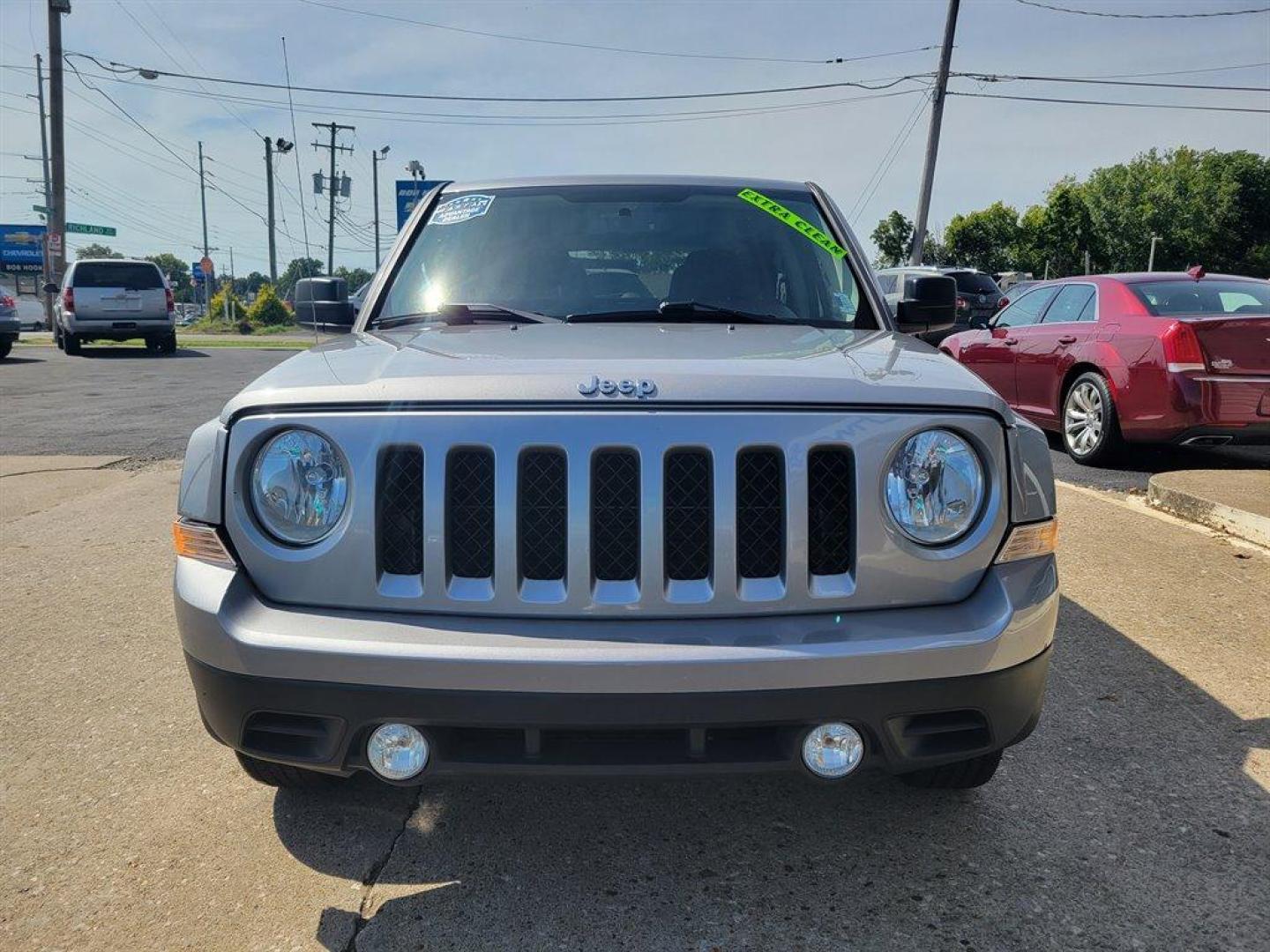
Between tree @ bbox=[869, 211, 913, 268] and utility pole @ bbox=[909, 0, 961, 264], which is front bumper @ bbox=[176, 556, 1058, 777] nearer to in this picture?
utility pole @ bbox=[909, 0, 961, 264]

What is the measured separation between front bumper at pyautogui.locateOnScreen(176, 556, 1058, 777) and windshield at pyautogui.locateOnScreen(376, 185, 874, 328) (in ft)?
4.38

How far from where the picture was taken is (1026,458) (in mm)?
2211

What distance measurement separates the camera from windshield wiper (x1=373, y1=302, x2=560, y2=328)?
303 centimetres

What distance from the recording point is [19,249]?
259 feet

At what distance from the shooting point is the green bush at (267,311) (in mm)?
42500

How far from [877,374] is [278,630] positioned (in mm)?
1340

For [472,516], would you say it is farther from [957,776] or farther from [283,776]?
[957,776]

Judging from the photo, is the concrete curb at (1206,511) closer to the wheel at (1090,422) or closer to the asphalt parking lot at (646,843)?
the wheel at (1090,422)

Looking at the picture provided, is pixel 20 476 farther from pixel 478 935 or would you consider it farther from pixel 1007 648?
pixel 1007 648

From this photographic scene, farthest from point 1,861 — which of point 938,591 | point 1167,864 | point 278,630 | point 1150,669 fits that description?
point 1150,669

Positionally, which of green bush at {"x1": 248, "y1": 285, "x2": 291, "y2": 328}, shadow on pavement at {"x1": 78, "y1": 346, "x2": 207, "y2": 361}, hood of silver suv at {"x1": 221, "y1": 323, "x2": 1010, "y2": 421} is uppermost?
green bush at {"x1": 248, "y1": 285, "x2": 291, "y2": 328}

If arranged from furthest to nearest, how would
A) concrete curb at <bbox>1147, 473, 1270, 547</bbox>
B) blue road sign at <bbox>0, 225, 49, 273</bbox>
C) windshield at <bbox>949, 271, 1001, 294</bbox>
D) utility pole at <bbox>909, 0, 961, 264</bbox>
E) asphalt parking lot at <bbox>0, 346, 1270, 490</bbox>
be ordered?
blue road sign at <bbox>0, 225, 49, 273</bbox> → utility pole at <bbox>909, 0, 961, 264</bbox> → windshield at <bbox>949, 271, 1001, 294</bbox> → asphalt parking lot at <bbox>0, 346, 1270, 490</bbox> → concrete curb at <bbox>1147, 473, 1270, 547</bbox>

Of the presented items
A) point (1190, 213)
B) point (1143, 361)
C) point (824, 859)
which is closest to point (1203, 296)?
point (1143, 361)

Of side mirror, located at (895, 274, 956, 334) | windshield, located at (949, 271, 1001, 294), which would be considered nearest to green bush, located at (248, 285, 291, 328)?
windshield, located at (949, 271, 1001, 294)
